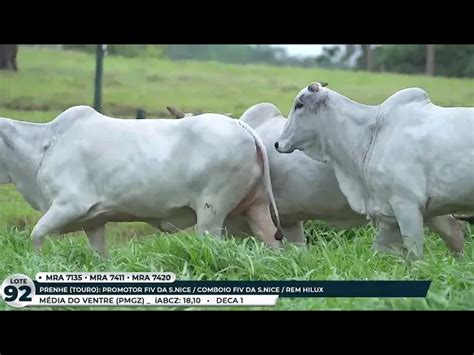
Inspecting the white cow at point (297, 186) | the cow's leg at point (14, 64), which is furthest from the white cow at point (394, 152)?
the cow's leg at point (14, 64)

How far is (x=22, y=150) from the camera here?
615 centimetres

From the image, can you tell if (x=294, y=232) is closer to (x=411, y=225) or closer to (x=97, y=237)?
(x=411, y=225)

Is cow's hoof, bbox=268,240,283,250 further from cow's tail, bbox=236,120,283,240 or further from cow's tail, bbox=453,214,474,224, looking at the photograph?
cow's tail, bbox=453,214,474,224

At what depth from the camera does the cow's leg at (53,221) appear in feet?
19.4

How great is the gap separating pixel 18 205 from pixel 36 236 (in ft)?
1.48

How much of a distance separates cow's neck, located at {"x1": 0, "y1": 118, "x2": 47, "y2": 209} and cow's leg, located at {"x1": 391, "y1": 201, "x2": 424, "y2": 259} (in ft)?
6.70

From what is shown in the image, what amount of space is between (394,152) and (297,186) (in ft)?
2.59

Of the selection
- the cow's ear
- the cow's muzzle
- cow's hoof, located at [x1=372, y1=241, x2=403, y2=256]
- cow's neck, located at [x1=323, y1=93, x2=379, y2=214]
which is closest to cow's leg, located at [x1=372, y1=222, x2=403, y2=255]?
cow's hoof, located at [x1=372, y1=241, x2=403, y2=256]

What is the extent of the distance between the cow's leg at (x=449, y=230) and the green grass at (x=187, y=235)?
9cm

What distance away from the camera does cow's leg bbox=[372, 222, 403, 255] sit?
5.85 m

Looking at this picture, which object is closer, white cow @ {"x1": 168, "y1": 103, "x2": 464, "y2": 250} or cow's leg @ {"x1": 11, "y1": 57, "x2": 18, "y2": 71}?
cow's leg @ {"x1": 11, "y1": 57, "x2": 18, "y2": 71}

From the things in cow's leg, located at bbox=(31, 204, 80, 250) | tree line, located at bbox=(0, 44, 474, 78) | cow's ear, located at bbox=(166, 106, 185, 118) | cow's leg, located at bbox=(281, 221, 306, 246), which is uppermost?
tree line, located at bbox=(0, 44, 474, 78)

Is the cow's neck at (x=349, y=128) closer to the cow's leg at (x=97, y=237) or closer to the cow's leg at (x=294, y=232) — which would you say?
the cow's leg at (x=294, y=232)

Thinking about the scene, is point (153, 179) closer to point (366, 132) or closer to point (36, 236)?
point (36, 236)
